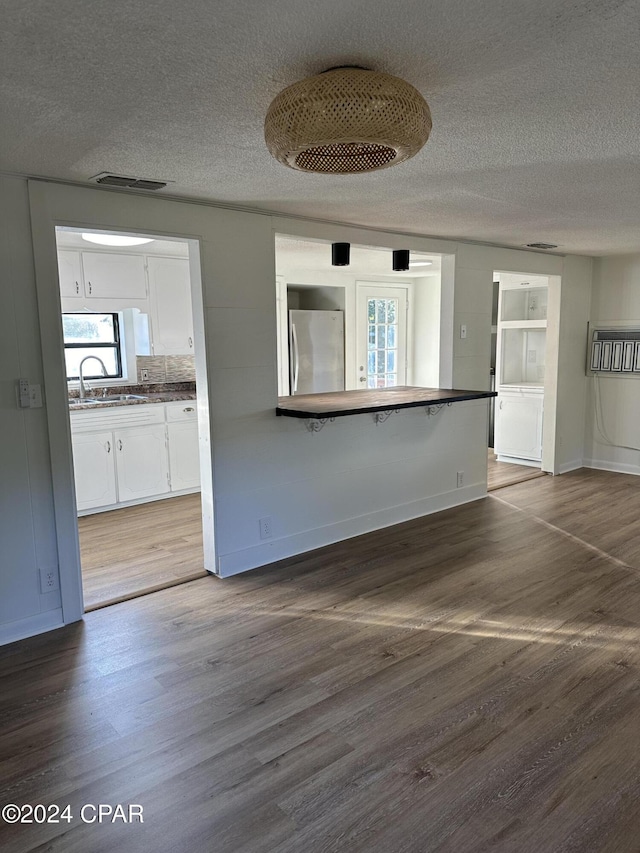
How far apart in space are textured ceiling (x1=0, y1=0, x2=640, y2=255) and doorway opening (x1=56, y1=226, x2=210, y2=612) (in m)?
1.81

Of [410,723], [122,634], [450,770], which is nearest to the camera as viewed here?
[450,770]

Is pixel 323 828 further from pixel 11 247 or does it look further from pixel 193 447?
pixel 193 447

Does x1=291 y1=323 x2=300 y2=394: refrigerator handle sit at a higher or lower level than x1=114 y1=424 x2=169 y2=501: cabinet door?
higher

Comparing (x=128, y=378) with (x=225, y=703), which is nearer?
(x=225, y=703)

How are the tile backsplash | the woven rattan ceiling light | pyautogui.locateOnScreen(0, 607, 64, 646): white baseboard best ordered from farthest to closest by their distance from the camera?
the tile backsplash
pyautogui.locateOnScreen(0, 607, 64, 646): white baseboard
the woven rattan ceiling light

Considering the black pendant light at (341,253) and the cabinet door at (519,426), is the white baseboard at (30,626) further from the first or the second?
the cabinet door at (519,426)

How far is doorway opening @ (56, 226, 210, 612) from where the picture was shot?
4.58 meters

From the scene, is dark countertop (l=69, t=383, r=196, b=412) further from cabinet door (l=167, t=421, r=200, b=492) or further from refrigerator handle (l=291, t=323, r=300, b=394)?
refrigerator handle (l=291, t=323, r=300, b=394)

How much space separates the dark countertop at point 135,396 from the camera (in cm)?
485

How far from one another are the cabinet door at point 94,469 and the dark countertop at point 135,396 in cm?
24

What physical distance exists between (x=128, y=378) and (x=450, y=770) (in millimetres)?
4668

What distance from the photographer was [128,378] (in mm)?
5715

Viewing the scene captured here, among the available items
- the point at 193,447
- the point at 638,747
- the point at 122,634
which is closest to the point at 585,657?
the point at 638,747

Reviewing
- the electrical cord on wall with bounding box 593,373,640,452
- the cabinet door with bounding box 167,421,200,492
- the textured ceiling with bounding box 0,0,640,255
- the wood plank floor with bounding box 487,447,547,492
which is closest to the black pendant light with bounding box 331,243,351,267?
the textured ceiling with bounding box 0,0,640,255
